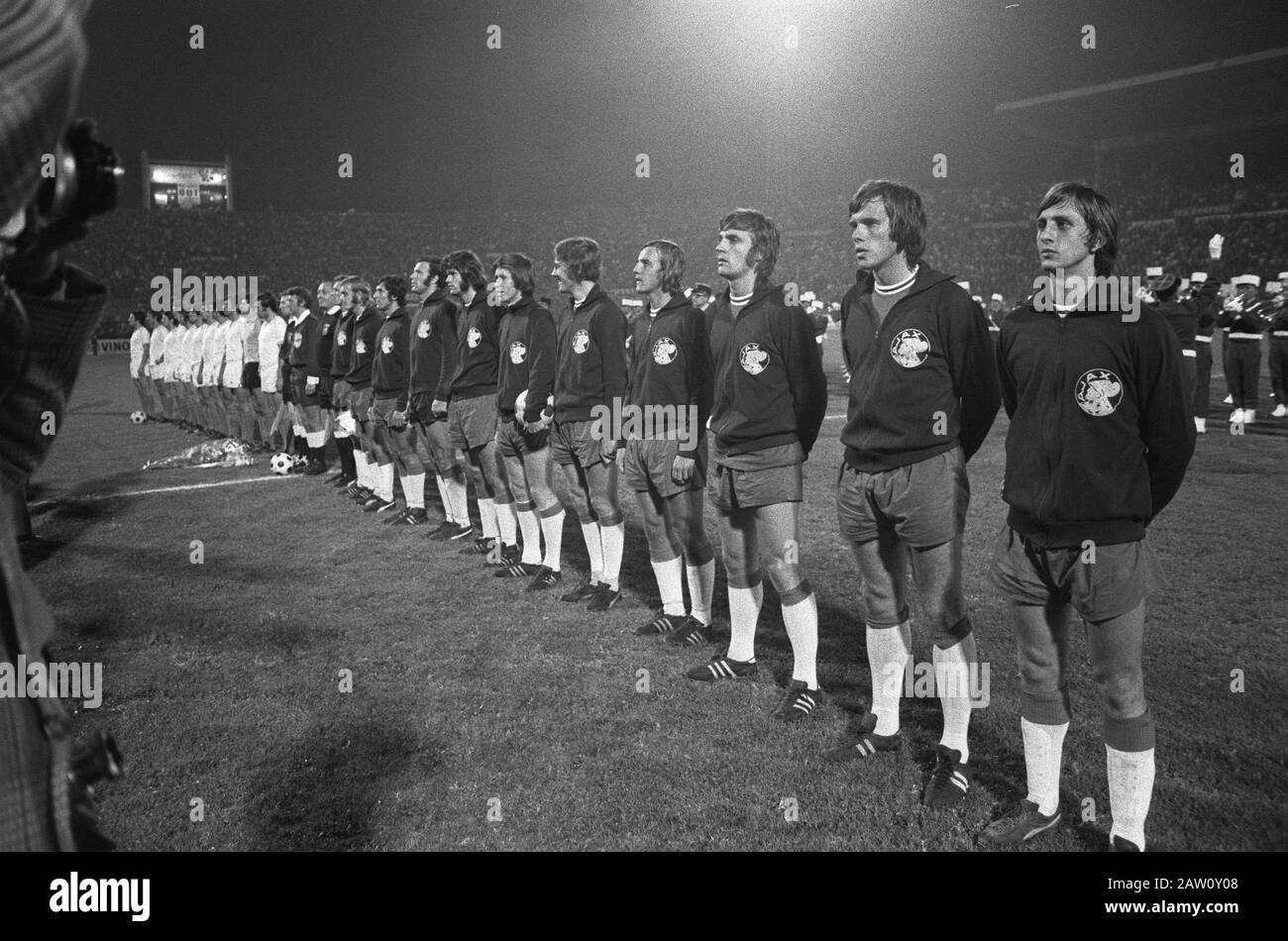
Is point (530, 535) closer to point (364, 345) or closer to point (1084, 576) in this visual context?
point (364, 345)

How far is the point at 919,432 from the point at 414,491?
661cm

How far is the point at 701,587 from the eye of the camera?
568 centimetres

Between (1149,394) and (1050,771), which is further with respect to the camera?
(1050,771)

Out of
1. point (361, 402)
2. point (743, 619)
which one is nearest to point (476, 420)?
point (361, 402)

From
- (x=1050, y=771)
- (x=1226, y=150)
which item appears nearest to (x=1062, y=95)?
(x=1226, y=150)

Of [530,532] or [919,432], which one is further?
[530,532]

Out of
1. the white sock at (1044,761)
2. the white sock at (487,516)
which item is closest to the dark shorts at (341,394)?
the white sock at (487,516)

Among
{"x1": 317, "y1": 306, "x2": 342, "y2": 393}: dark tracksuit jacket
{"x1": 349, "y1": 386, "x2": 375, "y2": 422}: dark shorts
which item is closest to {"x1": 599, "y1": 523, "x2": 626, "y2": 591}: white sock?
{"x1": 349, "y1": 386, "x2": 375, "y2": 422}: dark shorts

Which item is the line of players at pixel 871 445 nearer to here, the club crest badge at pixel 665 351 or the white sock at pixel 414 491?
the club crest badge at pixel 665 351

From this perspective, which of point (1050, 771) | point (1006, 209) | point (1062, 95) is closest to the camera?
point (1050, 771)

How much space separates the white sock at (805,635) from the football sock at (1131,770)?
165cm
